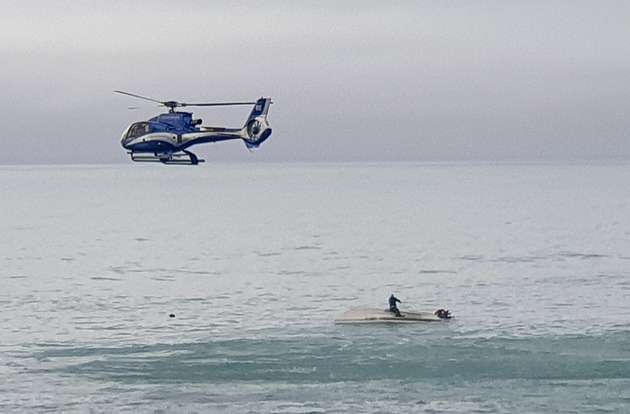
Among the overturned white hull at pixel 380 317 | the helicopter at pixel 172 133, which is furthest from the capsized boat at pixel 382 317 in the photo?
the helicopter at pixel 172 133

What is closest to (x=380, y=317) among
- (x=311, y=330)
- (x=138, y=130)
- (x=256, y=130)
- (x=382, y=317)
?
(x=382, y=317)

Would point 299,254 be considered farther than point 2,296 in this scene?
Yes

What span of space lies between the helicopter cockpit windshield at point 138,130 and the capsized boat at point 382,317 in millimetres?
27307

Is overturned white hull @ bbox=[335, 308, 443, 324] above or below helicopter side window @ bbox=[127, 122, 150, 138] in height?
below

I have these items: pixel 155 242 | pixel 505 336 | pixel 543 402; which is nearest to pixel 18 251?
pixel 155 242

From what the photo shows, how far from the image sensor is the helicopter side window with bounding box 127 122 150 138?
6456 centimetres

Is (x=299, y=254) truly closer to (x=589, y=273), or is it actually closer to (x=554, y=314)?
(x=589, y=273)

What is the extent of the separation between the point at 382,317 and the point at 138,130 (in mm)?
28120

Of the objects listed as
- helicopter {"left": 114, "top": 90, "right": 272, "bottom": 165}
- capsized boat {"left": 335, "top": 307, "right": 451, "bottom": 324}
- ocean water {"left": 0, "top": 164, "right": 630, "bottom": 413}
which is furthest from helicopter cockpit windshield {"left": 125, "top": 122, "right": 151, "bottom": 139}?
capsized boat {"left": 335, "top": 307, "right": 451, "bottom": 324}

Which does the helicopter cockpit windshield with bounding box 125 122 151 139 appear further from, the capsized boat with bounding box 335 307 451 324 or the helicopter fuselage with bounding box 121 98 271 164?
the capsized boat with bounding box 335 307 451 324

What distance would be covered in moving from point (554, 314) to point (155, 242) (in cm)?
9255

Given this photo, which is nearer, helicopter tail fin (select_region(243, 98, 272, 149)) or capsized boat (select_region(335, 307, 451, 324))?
helicopter tail fin (select_region(243, 98, 272, 149))

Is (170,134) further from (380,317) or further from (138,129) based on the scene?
(380,317)

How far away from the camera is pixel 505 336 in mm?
80125
